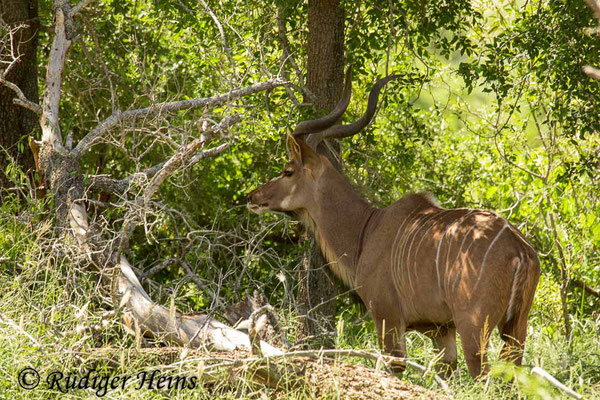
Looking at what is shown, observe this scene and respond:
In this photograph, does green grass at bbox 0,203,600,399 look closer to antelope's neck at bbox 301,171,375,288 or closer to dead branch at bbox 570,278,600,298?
antelope's neck at bbox 301,171,375,288

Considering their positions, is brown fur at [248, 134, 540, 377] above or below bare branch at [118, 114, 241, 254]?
below

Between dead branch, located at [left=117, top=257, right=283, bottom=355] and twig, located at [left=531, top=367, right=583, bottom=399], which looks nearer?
twig, located at [left=531, top=367, right=583, bottom=399]

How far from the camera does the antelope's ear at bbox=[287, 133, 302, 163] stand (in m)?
5.21

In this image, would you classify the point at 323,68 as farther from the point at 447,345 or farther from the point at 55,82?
the point at 447,345

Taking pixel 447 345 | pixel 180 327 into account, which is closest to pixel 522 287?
pixel 447 345

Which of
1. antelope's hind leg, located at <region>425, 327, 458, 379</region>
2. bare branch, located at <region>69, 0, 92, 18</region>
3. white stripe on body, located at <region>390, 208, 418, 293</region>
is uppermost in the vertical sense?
bare branch, located at <region>69, 0, 92, 18</region>

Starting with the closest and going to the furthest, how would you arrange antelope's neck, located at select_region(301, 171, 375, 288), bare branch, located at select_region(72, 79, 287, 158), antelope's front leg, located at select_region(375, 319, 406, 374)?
antelope's front leg, located at select_region(375, 319, 406, 374), bare branch, located at select_region(72, 79, 287, 158), antelope's neck, located at select_region(301, 171, 375, 288)

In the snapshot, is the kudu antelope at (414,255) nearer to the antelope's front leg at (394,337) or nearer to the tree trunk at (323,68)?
the antelope's front leg at (394,337)

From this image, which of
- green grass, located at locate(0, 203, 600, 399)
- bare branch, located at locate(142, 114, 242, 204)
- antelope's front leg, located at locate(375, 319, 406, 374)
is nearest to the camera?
green grass, located at locate(0, 203, 600, 399)

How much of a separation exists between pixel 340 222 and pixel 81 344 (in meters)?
2.08

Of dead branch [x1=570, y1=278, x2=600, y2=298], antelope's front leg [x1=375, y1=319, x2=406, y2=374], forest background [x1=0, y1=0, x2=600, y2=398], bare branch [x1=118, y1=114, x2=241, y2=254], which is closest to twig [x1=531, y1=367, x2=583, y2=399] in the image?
forest background [x1=0, y1=0, x2=600, y2=398]

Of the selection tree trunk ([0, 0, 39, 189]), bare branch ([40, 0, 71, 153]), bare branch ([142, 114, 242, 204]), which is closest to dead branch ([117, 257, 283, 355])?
bare branch ([142, 114, 242, 204])

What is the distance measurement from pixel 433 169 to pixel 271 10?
2.34 meters

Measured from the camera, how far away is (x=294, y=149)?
529 centimetres
